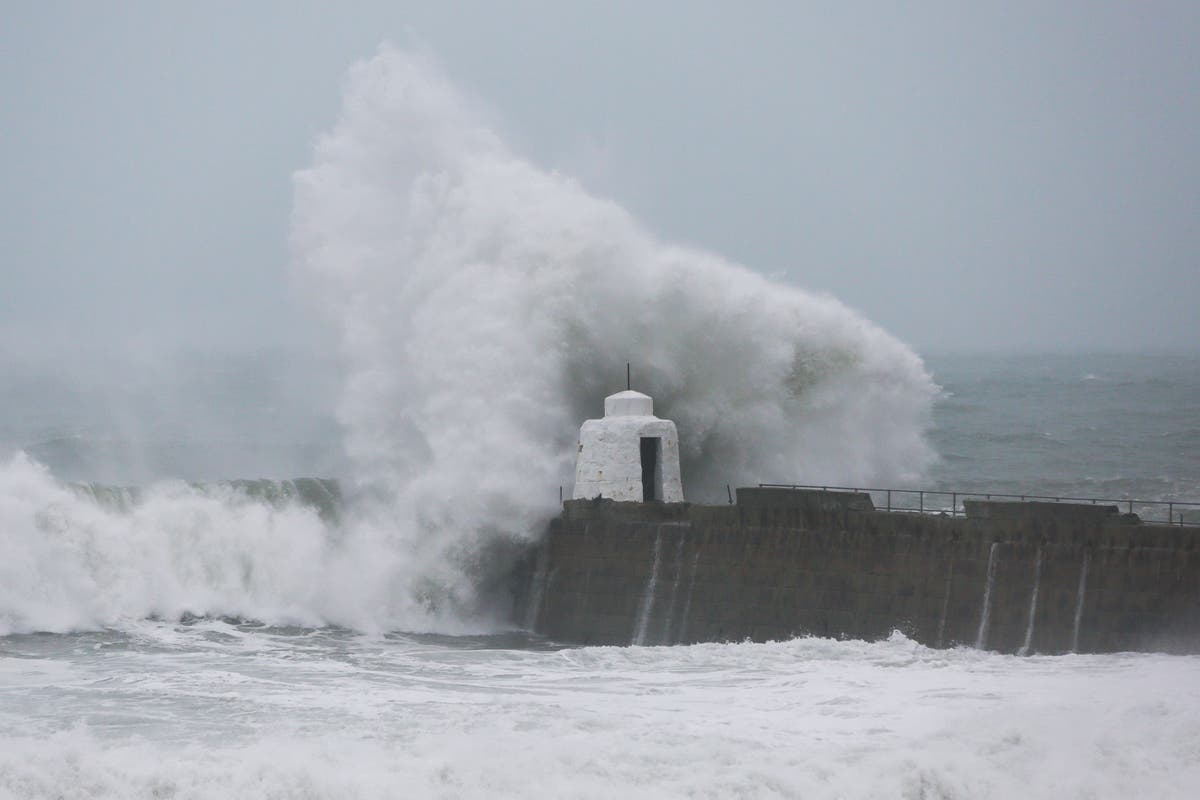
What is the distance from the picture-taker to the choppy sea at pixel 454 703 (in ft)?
43.6

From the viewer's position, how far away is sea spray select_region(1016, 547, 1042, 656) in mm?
16922

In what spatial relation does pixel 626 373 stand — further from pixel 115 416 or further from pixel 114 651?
pixel 115 416

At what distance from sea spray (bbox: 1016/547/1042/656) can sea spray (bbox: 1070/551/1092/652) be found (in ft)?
1.44

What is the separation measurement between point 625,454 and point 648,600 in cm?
230

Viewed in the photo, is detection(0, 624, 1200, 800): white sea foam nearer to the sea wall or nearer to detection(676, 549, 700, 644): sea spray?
the sea wall

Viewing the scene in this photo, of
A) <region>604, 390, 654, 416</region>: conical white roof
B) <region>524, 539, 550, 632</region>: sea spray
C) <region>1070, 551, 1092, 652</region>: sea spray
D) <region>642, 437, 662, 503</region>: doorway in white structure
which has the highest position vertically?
<region>604, 390, 654, 416</region>: conical white roof

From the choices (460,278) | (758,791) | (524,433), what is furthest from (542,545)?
(758,791)

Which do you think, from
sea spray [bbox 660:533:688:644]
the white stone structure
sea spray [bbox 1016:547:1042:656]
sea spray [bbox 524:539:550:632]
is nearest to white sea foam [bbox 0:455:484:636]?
sea spray [bbox 524:539:550:632]

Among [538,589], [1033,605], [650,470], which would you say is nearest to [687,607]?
[538,589]

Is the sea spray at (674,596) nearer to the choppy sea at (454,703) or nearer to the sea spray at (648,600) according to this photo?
the sea spray at (648,600)

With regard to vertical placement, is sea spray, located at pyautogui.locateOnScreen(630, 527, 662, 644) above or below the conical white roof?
below

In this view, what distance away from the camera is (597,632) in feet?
64.3

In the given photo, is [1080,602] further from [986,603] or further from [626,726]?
[626,726]

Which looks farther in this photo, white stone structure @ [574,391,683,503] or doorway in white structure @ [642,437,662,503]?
doorway in white structure @ [642,437,662,503]
